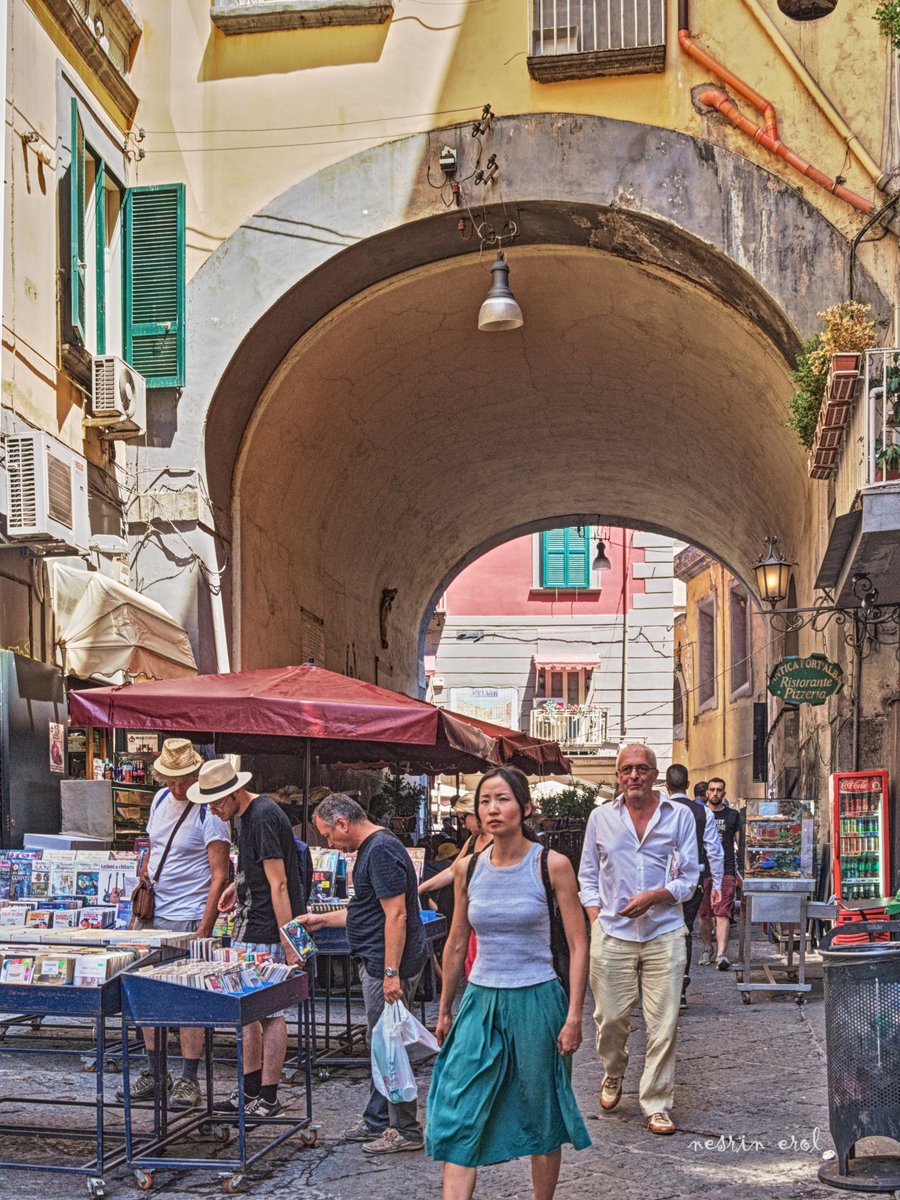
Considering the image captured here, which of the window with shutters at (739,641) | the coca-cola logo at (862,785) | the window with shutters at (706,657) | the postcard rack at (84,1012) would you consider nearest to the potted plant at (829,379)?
the coca-cola logo at (862,785)

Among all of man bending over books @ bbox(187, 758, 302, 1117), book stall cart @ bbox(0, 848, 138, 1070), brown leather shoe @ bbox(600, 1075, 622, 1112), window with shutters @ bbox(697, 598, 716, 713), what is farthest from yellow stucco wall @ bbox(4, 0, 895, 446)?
window with shutters @ bbox(697, 598, 716, 713)

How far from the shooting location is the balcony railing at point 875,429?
30.6ft

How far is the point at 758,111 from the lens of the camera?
12.4 m

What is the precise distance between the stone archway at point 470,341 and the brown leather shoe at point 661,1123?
7.12m

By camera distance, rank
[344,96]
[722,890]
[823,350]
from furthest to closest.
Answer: [344,96] < [722,890] < [823,350]

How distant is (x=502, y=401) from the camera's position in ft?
58.6

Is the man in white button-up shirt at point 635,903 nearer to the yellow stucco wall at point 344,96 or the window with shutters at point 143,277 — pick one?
the yellow stucco wall at point 344,96

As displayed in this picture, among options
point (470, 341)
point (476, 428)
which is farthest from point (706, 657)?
point (470, 341)

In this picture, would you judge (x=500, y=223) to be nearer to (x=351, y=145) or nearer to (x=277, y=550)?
(x=351, y=145)

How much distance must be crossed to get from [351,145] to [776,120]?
146 inches

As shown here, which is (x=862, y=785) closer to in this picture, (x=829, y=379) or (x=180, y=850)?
(x=829, y=379)

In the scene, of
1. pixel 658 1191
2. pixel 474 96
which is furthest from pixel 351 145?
pixel 658 1191

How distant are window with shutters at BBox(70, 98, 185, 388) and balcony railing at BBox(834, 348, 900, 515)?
5.98 metres

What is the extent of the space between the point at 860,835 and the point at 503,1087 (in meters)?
7.59
